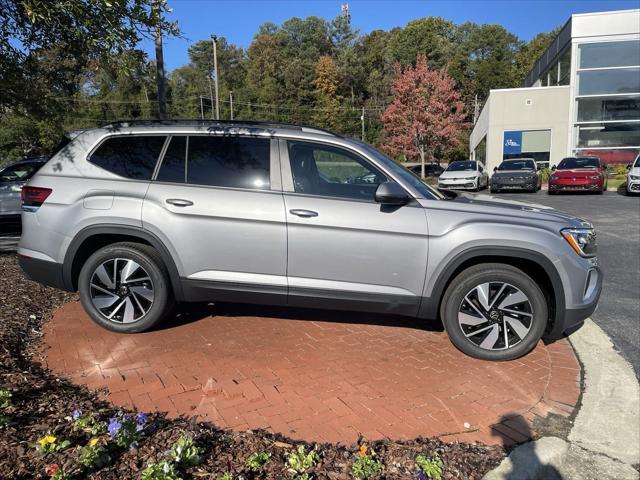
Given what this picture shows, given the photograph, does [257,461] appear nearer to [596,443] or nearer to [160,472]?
[160,472]

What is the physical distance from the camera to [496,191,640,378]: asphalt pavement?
4.70m

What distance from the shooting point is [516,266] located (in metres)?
4.04

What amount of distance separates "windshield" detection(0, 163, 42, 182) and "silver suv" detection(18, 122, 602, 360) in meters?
7.16

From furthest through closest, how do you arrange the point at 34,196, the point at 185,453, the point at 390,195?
1. the point at 34,196
2. the point at 390,195
3. the point at 185,453

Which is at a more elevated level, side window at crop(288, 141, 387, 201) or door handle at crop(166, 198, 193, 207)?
side window at crop(288, 141, 387, 201)

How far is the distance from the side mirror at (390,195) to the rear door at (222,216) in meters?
0.81

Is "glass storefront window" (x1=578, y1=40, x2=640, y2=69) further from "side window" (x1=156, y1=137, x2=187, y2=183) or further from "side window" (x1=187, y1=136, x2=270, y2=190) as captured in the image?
"side window" (x1=156, y1=137, x2=187, y2=183)

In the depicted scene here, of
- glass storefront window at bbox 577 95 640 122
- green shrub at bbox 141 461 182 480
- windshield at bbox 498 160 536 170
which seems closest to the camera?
green shrub at bbox 141 461 182 480

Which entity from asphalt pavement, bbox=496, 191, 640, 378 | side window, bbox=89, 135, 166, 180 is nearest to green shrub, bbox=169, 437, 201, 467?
→ side window, bbox=89, 135, 166, 180

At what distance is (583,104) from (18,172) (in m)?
25.7

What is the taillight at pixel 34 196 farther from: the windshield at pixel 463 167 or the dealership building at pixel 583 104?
the dealership building at pixel 583 104

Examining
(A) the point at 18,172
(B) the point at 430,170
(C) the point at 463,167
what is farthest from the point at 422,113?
(A) the point at 18,172

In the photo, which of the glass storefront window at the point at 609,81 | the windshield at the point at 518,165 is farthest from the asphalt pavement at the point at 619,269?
the glass storefront window at the point at 609,81

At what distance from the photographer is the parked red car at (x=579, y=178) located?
18.4m
